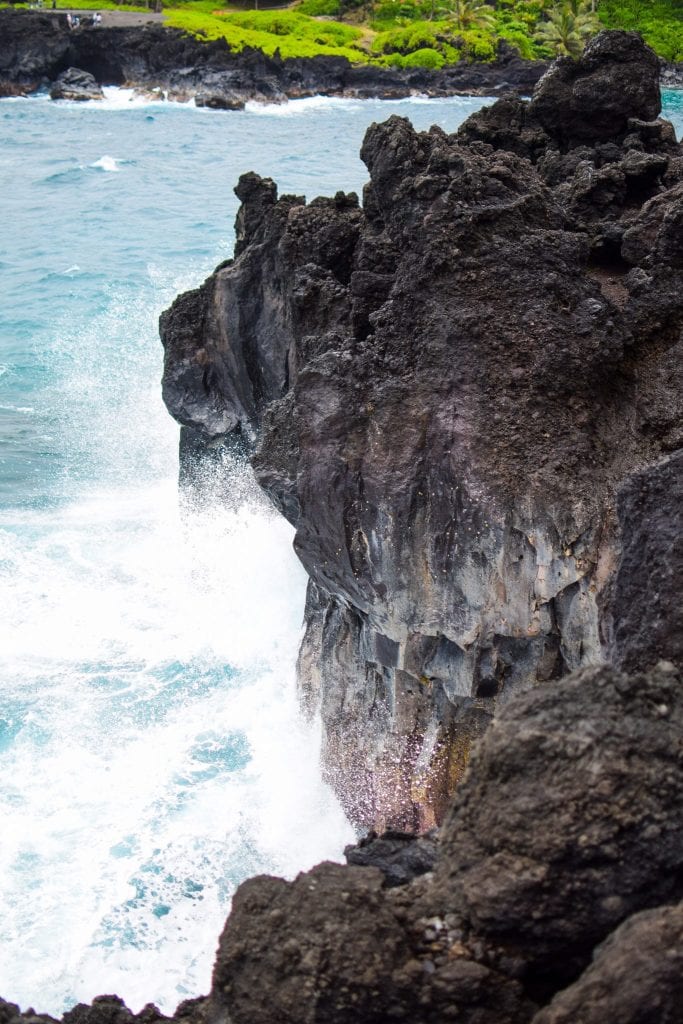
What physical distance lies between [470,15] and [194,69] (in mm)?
23344

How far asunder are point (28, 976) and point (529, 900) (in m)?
6.65

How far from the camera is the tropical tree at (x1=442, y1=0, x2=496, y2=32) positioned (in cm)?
7600

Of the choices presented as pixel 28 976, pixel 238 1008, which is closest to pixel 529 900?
pixel 238 1008

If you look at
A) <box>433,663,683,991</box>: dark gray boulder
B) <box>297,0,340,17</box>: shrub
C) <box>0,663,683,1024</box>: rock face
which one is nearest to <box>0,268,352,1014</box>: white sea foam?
<box>0,663,683,1024</box>: rock face

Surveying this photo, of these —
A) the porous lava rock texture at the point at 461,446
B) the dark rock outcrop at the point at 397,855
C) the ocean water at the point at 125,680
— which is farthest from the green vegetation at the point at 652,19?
the dark rock outcrop at the point at 397,855

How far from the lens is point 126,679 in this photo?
14828mm

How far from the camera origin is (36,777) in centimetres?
1301

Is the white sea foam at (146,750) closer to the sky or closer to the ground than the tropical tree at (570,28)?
closer to the ground

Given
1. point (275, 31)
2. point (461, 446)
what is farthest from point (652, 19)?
point (461, 446)

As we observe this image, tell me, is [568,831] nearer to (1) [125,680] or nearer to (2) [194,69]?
(1) [125,680]

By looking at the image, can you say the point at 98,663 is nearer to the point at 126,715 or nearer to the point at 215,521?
the point at 126,715

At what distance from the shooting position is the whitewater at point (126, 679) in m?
11.0

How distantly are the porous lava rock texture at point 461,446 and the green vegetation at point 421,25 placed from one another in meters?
61.5

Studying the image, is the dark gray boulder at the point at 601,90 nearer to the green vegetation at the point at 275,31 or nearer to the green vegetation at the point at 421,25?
the green vegetation at the point at 421,25
